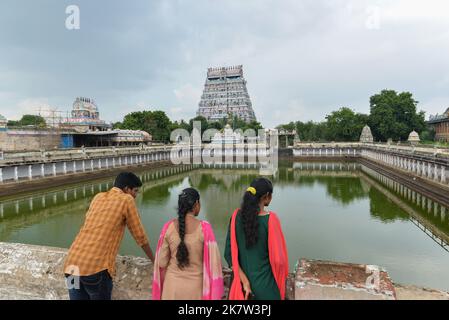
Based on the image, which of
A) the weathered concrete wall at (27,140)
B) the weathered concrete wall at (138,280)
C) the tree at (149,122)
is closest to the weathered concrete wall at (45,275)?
the weathered concrete wall at (138,280)

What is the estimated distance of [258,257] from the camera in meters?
2.07

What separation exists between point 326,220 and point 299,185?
33.3 ft

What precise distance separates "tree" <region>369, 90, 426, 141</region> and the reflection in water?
22.9m

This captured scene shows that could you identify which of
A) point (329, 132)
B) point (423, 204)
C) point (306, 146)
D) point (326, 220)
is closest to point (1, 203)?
point (326, 220)

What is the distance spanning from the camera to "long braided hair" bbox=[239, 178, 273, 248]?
6.72ft

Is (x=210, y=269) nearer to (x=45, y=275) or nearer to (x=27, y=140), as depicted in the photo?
(x=45, y=275)

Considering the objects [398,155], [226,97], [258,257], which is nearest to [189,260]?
[258,257]

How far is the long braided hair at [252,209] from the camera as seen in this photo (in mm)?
2047

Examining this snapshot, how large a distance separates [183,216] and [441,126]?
48.5 meters

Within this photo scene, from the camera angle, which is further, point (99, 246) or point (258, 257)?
point (99, 246)

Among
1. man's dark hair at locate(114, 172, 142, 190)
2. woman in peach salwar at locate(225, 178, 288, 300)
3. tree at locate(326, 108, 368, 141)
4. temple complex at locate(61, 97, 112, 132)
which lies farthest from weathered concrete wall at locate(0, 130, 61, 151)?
tree at locate(326, 108, 368, 141)

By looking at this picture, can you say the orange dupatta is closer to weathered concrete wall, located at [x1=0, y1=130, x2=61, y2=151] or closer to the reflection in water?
the reflection in water

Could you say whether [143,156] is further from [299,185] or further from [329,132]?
[329,132]

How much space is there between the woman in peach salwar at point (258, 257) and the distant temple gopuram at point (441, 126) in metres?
44.8
